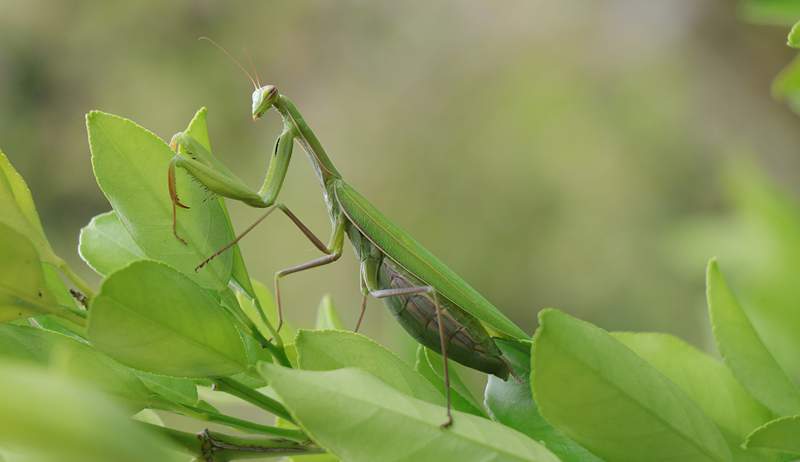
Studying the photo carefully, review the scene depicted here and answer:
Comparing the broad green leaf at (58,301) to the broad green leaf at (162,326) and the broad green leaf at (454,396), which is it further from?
the broad green leaf at (454,396)

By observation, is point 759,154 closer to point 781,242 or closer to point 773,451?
point 781,242

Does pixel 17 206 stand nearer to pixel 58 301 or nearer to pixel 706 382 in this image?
pixel 58 301

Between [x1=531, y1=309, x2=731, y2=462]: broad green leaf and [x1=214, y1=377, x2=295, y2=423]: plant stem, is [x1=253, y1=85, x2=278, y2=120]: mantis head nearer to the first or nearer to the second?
[x1=214, y1=377, x2=295, y2=423]: plant stem

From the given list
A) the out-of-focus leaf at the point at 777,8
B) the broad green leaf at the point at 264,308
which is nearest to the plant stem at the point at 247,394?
the broad green leaf at the point at 264,308

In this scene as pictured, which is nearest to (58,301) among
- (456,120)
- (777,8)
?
(777,8)

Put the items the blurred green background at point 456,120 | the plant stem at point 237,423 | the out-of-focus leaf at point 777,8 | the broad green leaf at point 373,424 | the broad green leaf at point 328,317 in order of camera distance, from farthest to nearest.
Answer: the blurred green background at point 456,120 < the out-of-focus leaf at point 777,8 < the broad green leaf at point 328,317 < the plant stem at point 237,423 < the broad green leaf at point 373,424

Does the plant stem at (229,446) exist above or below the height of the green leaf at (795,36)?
below

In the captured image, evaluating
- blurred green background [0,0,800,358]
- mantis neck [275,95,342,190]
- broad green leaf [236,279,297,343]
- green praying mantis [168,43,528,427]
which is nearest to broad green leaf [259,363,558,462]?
green praying mantis [168,43,528,427]
